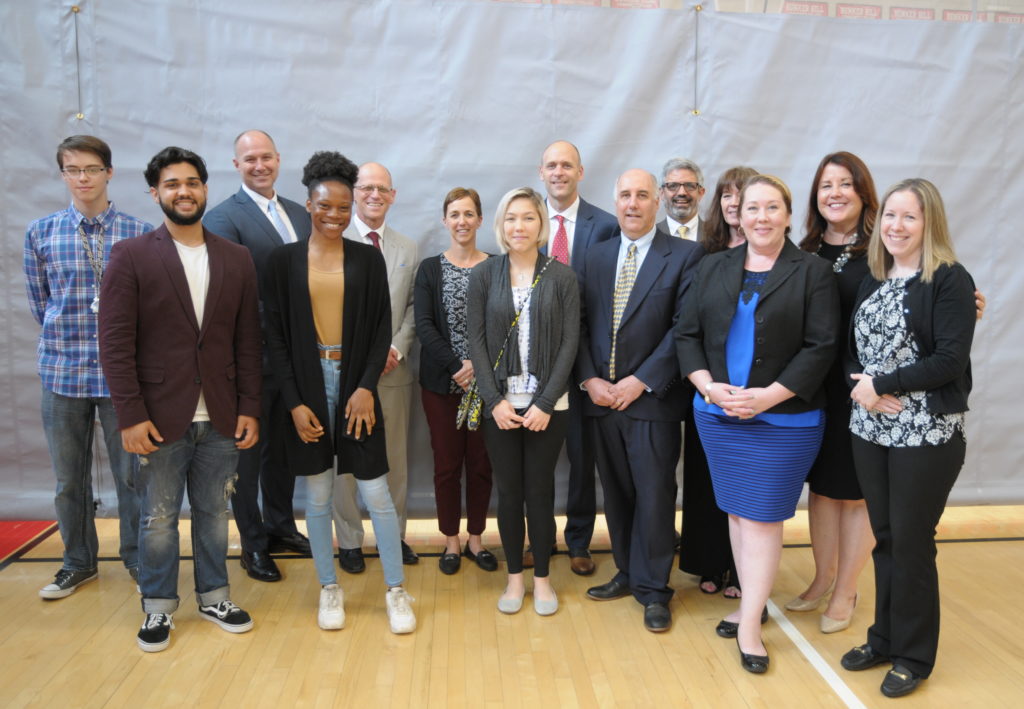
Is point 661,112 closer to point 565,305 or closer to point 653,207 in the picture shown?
point 653,207

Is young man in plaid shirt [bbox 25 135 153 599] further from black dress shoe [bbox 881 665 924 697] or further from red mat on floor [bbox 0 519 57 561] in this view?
black dress shoe [bbox 881 665 924 697]

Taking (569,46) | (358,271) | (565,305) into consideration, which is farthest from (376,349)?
(569,46)

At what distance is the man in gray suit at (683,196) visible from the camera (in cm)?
345

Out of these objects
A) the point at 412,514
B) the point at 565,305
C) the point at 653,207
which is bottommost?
the point at 412,514

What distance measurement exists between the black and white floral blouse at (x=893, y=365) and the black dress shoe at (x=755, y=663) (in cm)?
85

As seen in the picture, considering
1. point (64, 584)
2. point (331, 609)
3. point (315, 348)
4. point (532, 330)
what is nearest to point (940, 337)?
point (532, 330)

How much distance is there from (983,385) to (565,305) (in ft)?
9.50

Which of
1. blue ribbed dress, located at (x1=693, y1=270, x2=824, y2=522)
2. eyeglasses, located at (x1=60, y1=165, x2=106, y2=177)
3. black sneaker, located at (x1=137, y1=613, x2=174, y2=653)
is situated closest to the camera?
blue ribbed dress, located at (x1=693, y1=270, x2=824, y2=522)

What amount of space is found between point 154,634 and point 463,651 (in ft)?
3.74

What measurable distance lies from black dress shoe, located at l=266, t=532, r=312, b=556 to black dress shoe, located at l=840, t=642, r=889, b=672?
7.85ft

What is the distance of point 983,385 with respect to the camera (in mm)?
4430

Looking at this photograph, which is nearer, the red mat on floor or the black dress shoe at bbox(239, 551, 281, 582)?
the black dress shoe at bbox(239, 551, 281, 582)

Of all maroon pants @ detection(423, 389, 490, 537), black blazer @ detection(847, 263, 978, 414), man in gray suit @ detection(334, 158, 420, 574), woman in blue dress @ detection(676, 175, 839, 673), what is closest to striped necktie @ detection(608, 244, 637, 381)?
woman in blue dress @ detection(676, 175, 839, 673)

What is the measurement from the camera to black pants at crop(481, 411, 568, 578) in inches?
119
